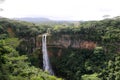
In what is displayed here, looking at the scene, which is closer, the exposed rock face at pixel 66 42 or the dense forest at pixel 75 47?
the dense forest at pixel 75 47

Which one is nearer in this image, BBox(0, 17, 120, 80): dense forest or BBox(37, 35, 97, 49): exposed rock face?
BBox(0, 17, 120, 80): dense forest

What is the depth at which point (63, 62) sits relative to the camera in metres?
54.9

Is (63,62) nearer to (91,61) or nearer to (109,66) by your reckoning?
(91,61)

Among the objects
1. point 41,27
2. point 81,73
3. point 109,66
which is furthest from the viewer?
point 41,27

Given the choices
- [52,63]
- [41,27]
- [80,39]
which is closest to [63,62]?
[52,63]

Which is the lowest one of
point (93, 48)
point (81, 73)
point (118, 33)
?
point (81, 73)

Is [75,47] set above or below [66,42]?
below

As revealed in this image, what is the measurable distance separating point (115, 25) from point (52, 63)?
15.5 metres

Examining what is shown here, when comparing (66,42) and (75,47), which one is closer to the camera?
(75,47)

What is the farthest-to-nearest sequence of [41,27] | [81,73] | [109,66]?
1. [41,27]
2. [81,73]
3. [109,66]

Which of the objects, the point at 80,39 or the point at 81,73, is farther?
the point at 80,39

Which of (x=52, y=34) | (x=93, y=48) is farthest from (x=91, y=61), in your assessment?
(x=52, y=34)

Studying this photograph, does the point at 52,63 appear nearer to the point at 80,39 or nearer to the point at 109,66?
the point at 80,39

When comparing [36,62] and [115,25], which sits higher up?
[115,25]
